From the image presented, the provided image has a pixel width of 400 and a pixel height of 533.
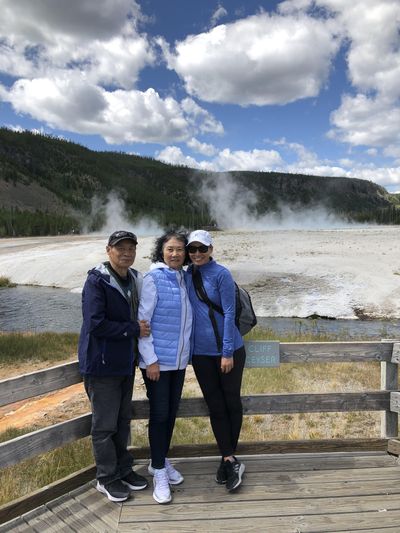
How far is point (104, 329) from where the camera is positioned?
13.2 feet

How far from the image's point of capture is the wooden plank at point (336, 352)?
5.18 metres

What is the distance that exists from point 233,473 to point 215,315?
159 centimetres

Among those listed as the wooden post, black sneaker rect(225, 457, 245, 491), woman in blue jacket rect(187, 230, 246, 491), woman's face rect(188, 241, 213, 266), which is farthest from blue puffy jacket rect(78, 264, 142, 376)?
the wooden post

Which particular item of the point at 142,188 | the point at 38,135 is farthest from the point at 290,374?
the point at 38,135

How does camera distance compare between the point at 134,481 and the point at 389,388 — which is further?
the point at 389,388

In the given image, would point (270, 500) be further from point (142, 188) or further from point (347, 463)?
point (142, 188)

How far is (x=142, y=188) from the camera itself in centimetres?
19050

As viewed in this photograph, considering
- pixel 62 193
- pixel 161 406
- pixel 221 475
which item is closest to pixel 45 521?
pixel 161 406

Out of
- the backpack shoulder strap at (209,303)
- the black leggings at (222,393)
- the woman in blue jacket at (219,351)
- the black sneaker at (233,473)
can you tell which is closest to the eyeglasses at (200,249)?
the woman in blue jacket at (219,351)

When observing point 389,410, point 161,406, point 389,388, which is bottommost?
point 389,410

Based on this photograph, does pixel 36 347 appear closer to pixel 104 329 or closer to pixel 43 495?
pixel 43 495

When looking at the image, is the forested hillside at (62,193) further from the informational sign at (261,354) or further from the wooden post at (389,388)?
the wooden post at (389,388)

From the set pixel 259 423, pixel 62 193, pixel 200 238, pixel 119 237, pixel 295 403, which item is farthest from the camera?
pixel 62 193

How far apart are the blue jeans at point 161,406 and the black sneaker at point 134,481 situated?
0.20 m
